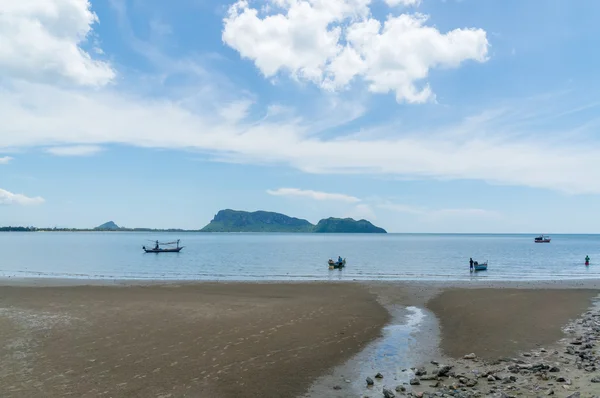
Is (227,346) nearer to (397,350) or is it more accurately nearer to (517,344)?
(397,350)

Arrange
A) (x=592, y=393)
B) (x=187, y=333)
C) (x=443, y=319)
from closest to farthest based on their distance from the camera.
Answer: (x=592, y=393) → (x=187, y=333) → (x=443, y=319)

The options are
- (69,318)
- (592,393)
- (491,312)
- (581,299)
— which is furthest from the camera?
(581,299)

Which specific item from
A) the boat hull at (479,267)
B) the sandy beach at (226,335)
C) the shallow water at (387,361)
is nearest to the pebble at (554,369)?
the sandy beach at (226,335)

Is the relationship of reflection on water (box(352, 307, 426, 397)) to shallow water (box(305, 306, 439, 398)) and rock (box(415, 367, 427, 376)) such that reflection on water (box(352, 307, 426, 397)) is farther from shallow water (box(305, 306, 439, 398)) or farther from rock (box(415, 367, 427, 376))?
rock (box(415, 367, 427, 376))

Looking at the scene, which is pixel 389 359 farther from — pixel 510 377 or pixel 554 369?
pixel 554 369

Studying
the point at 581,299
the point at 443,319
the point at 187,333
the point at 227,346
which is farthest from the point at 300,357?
the point at 581,299

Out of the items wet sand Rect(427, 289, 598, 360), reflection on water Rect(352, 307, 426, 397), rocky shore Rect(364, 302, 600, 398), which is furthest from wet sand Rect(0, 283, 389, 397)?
wet sand Rect(427, 289, 598, 360)

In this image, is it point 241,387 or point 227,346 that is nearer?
point 241,387

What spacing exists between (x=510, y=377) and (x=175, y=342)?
12.4 meters

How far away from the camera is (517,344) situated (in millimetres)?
17453

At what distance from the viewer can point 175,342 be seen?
17.4m

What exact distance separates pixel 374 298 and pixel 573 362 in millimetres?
17585

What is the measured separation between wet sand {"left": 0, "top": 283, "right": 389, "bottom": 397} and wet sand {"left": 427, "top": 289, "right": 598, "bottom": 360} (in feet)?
12.8

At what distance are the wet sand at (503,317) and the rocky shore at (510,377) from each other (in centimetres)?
123
